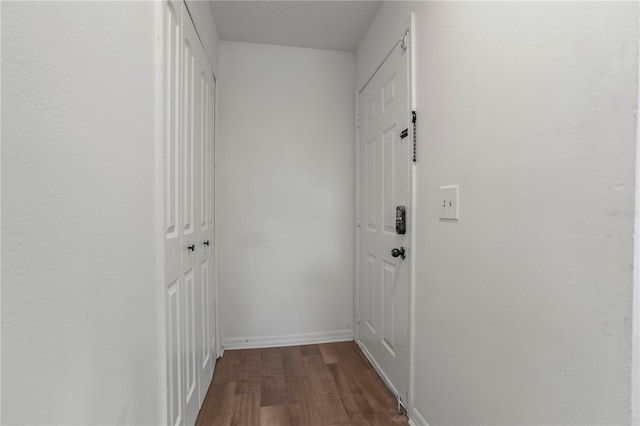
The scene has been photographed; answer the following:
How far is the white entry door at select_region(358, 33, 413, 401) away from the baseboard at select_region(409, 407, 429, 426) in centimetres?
9

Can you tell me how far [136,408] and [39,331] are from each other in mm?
554

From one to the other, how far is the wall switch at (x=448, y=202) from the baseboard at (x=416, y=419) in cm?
101

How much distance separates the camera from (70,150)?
594mm

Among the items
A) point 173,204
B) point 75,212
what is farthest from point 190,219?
point 75,212

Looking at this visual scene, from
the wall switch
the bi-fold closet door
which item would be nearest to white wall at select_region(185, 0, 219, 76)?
the bi-fold closet door

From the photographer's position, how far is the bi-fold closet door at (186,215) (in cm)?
116

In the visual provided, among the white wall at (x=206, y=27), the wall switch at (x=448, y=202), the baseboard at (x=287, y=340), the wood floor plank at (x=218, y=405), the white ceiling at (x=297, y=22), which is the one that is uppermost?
the white ceiling at (x=297, y=22)

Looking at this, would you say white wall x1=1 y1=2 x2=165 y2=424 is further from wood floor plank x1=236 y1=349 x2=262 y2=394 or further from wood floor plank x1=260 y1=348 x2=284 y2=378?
wood floor plank x1=260 y1=348 x2=284 y2=378

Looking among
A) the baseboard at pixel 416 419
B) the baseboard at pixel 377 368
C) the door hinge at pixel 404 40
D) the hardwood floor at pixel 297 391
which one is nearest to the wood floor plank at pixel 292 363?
the hardwood floor at pixel 297 391

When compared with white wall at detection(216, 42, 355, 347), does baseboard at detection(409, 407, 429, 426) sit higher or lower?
lower

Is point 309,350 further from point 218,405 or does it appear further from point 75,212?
point 75,212

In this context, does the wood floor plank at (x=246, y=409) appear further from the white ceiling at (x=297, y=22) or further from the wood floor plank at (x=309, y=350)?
the white ceiling at (x=297, y=22)

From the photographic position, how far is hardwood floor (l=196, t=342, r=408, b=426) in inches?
62.7

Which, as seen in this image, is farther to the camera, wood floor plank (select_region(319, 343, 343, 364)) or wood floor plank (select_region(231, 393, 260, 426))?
wood floor plank (select_region(319, 343, 343, 364))
